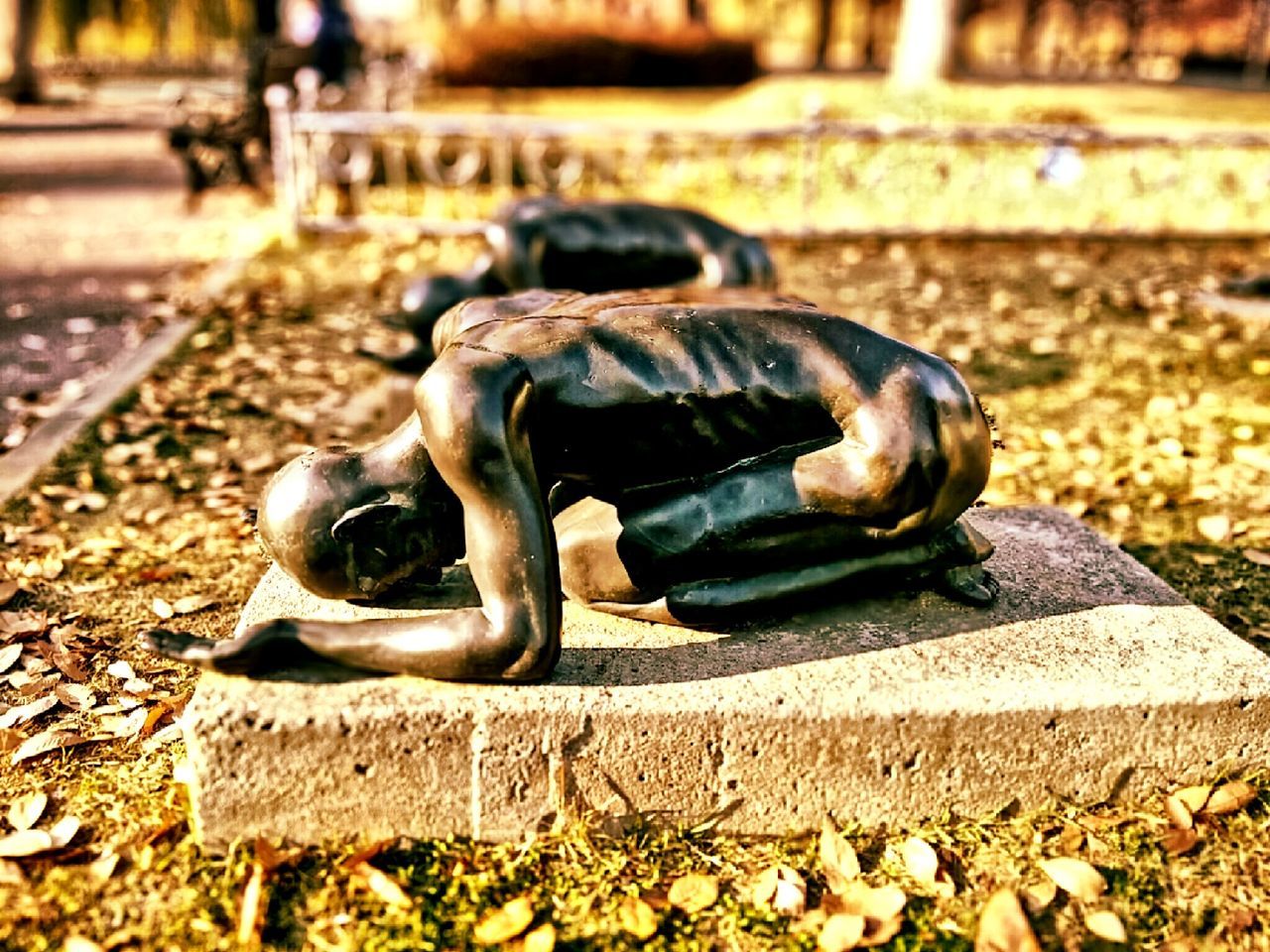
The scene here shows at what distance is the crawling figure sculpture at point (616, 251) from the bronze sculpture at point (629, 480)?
6.57ft

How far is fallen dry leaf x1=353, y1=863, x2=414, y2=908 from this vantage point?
8.50 feet

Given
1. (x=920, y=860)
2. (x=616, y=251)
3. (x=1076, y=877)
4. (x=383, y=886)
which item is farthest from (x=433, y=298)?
(x=1076, y=877)

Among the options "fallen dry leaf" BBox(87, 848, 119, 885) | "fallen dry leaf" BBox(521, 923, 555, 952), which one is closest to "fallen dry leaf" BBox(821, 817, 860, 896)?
"fallen dry leaf" BBox(521, 923, 555, 952)

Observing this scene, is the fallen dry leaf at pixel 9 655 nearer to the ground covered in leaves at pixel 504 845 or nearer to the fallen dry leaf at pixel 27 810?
the ground covered in leaves at pixel 504 845

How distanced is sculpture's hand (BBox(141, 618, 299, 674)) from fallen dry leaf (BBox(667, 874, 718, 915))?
0.98m

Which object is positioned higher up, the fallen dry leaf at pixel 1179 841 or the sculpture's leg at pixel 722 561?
the sculpture's leg at pixel 722 561

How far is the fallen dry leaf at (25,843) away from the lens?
2697 millimetres

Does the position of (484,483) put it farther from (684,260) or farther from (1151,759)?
(684,260)

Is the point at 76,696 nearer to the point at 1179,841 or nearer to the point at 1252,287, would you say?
the point at 1179,841

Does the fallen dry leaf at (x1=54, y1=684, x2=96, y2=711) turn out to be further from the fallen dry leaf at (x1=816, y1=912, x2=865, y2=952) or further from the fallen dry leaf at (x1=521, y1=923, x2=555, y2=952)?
the fallen dry leaf at (x1=816, y1=912, x2=865, y2=952)

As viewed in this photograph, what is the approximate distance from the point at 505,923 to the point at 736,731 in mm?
636

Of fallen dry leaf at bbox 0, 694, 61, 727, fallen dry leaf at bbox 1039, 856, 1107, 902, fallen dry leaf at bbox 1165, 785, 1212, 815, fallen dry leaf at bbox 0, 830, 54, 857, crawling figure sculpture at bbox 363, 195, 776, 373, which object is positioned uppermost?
crawling figure sculpture at bbox 363, 195, 776, 373

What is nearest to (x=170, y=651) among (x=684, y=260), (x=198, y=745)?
(x=198, y=745)

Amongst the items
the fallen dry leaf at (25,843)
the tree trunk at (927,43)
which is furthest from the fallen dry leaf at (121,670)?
the tree trunk at (927,43)
